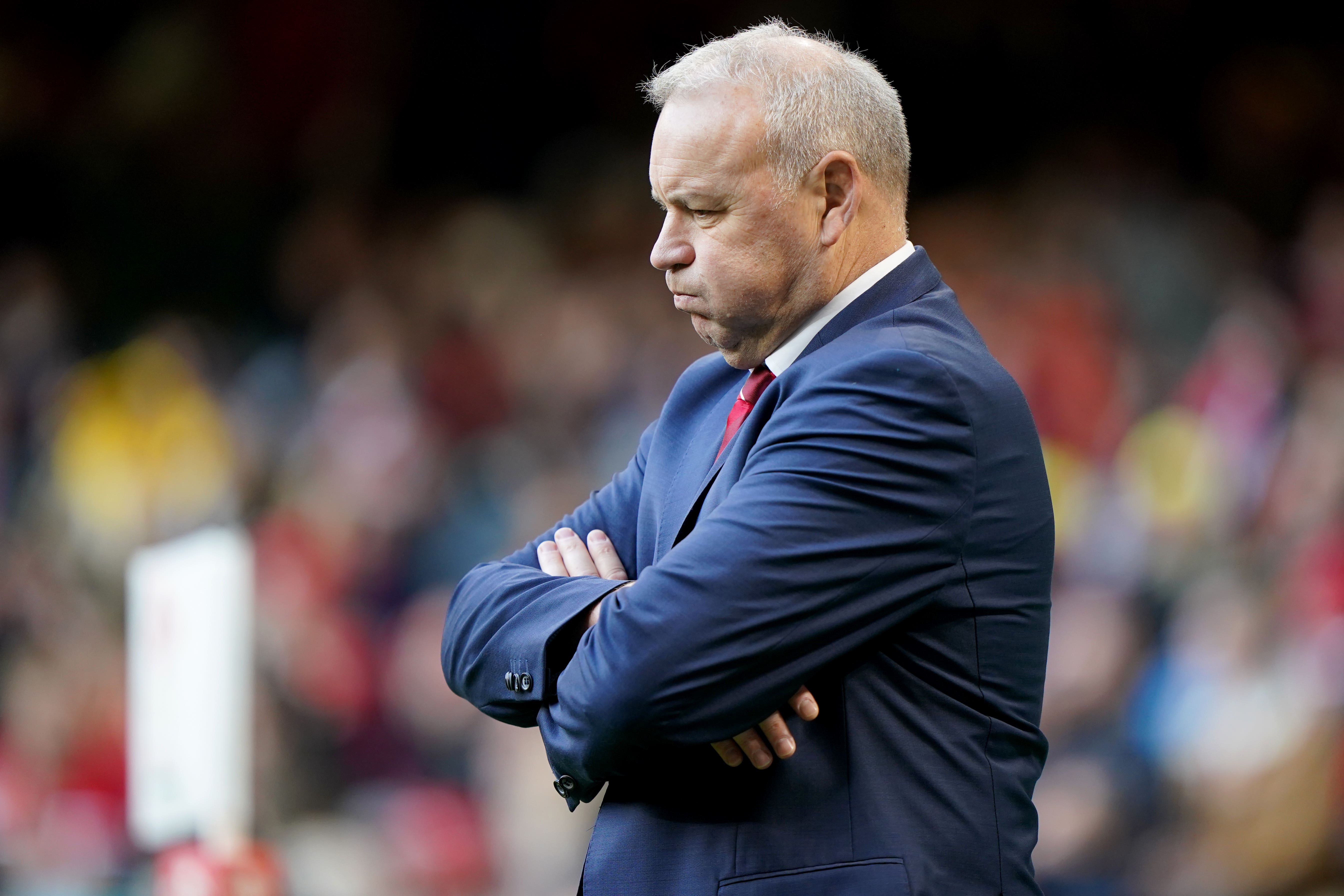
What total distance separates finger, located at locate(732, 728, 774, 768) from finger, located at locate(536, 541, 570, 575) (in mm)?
429

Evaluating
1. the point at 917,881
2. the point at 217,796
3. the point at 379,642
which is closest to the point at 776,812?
the point at 917,881

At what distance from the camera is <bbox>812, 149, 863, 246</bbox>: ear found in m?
1.69

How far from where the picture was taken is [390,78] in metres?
6.75

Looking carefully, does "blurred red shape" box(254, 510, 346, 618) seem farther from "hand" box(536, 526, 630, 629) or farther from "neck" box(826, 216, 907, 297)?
"neck" box(826, 216, 907, 297)

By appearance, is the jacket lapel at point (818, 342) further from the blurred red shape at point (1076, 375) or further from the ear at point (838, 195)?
the blurred red shape at point (1076, 375)

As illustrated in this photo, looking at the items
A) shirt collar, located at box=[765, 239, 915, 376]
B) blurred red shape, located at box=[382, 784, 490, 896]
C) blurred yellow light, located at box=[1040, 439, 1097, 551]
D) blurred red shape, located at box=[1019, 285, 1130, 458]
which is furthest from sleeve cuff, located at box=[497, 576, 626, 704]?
blurred red shape, located at box=[382, 784, 490, 896]

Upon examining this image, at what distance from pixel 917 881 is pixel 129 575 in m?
4.78

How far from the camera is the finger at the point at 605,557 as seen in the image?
6.19ft

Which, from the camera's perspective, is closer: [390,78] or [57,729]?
[57,729]

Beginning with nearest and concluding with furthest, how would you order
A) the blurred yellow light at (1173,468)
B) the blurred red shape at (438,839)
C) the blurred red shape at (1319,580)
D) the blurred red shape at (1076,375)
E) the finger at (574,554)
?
1. the finger at (574,554)
2. the blurred red shape at (1319,580)
3. the blurred yellow light at (1173,468)
4. the blurred red shape at (1076,375)
5. the blurred red shape at (438,839)

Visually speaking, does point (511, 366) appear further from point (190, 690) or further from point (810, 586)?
point (810, 586)

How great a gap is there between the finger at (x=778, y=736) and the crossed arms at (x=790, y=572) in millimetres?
13

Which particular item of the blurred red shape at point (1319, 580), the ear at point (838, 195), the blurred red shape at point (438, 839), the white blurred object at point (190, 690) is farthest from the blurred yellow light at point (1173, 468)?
the ear at point (838, 195)

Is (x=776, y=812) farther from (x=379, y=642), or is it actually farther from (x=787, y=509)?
(x=379, y=642)
